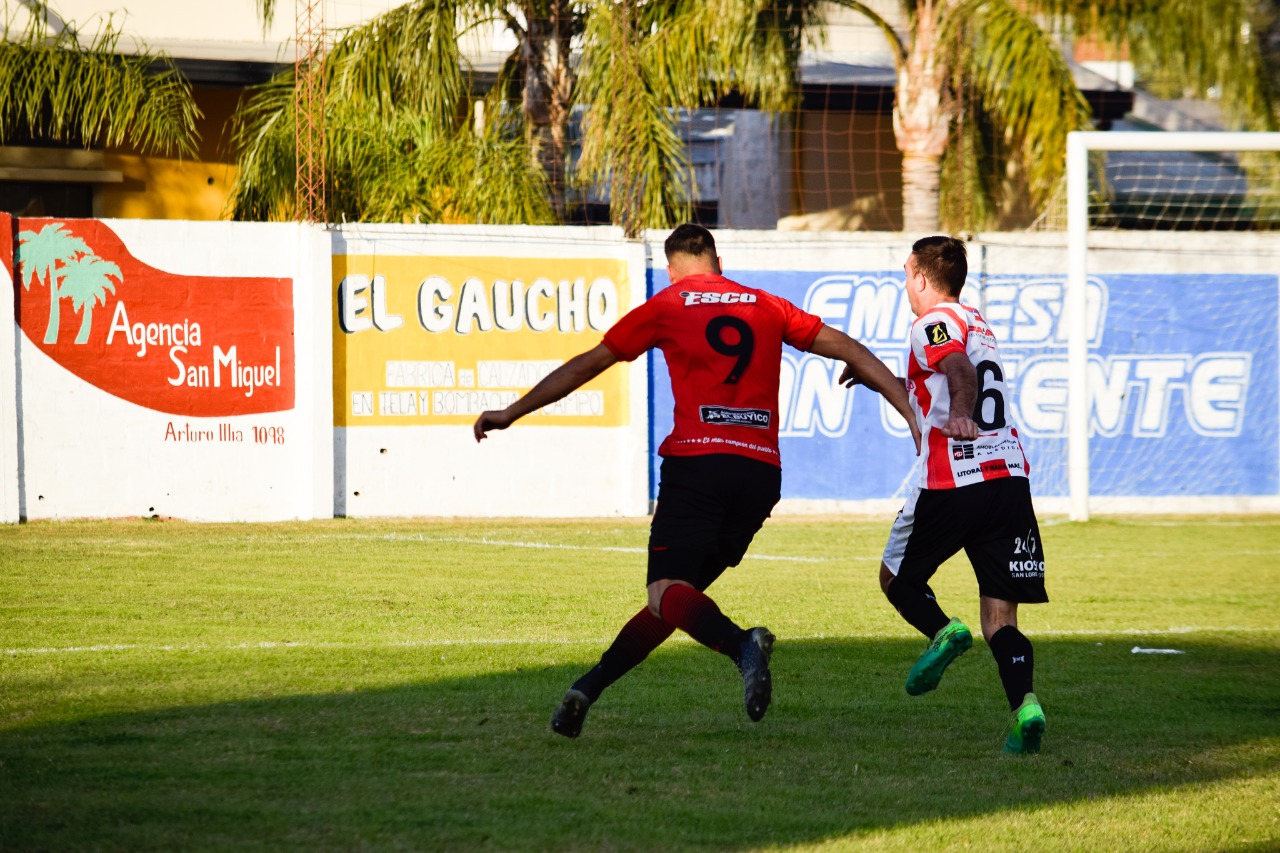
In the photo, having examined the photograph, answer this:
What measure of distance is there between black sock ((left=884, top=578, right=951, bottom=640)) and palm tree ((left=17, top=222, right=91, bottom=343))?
9653mm

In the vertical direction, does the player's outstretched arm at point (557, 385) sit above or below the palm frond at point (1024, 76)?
below

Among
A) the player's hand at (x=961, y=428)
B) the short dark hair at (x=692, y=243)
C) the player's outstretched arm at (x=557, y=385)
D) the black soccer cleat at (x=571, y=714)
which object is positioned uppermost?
the short dark hair at (x=692, y=243)

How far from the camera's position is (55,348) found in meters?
13.0

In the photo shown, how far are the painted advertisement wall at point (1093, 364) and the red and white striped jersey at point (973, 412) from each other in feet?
29.5

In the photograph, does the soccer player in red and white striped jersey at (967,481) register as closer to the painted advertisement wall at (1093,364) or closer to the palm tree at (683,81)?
the painted advertisement wall at (1093,364)

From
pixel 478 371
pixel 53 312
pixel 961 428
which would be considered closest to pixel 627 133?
pixel 478 371

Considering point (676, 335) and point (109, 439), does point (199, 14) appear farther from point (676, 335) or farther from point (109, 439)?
point (676, 335)

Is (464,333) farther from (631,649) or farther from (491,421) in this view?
(631,649)

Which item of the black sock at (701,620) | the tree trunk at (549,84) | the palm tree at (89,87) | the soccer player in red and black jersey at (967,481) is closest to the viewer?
the black sock at (701,620)

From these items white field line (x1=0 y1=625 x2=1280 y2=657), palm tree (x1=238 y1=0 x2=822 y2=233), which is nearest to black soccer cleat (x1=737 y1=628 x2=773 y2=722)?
white field line (x1=0 y1=625 x2=1280 y2=657)

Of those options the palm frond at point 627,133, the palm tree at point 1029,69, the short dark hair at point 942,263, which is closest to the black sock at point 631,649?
the short dark hair at point 942,263

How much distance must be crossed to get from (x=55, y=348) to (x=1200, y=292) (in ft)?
37.0

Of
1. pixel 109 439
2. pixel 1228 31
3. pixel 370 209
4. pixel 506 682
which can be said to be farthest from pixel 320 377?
pixel 1228 31

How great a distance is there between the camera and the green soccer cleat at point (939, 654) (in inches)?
213
